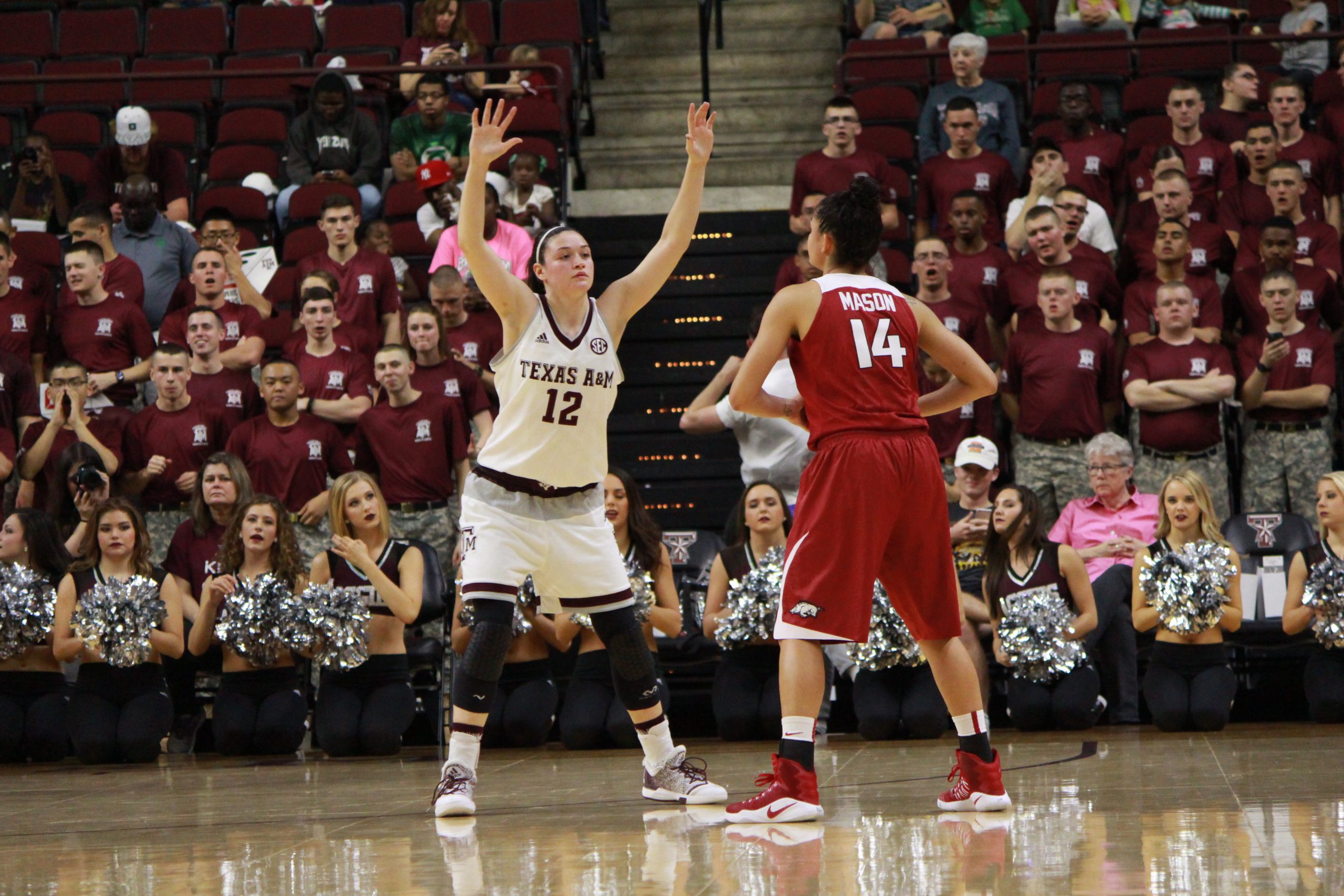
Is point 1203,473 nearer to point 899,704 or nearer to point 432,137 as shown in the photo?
point 899,704

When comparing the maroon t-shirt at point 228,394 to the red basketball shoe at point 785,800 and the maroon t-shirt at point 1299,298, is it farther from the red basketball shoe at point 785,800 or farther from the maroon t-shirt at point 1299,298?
the maroon t-shirt at point 1299,298

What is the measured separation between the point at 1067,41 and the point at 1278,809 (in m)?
9.56

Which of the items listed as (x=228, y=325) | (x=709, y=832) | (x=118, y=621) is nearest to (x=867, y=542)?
(x=709, y=832)

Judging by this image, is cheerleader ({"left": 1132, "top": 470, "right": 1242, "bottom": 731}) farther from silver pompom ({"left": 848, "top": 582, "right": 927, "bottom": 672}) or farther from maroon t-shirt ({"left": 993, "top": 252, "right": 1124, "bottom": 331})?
maroon t-shirt ({"left": 993, "top": 252, "right": 1124, "bottom": 331})

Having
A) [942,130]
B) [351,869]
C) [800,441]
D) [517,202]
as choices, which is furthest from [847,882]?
[942,130]

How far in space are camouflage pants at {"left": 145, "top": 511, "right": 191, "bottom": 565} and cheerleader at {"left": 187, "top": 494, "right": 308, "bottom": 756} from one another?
49.6 inches

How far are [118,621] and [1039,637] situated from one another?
4.60 m

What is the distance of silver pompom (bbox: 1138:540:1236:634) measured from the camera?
7.86 meters

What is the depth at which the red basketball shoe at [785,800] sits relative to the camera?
187 inches

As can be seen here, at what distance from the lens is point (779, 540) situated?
27.9 feet

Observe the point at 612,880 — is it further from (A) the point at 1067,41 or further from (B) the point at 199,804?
(A) the point at 1067,41

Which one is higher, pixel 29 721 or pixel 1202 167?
pixel 1202 167

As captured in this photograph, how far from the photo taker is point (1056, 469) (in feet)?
30.9

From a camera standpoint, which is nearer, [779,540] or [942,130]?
→ [779,540]
